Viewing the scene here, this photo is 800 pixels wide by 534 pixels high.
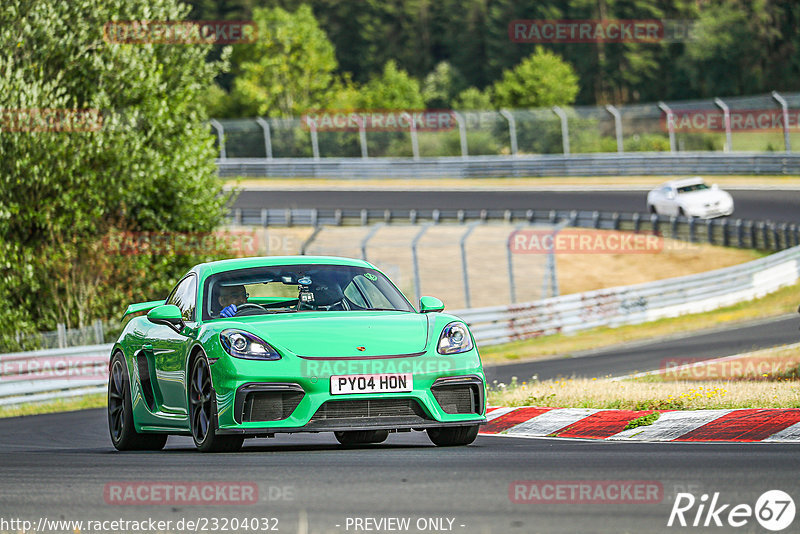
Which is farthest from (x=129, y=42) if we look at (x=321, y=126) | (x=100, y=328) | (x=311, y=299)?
(x=321, y=126)

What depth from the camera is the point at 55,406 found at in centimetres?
1936

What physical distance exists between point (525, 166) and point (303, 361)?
46148 mm

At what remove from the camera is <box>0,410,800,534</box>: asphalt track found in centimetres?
526

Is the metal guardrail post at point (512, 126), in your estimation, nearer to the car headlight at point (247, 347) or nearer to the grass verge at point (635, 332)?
the grass verge at point (635, 332)

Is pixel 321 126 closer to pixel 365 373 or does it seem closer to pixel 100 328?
pixel 100 328

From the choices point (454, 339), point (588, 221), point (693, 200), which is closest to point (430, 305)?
point (454, 339)

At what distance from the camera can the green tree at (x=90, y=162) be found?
74.7ft

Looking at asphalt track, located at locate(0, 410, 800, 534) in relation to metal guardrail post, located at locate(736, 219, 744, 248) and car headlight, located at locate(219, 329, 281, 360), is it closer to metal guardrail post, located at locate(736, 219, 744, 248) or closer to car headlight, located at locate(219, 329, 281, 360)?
car headlight, located at locate(219, 329, 281, 360)

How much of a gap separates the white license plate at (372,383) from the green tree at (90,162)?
16170mm
